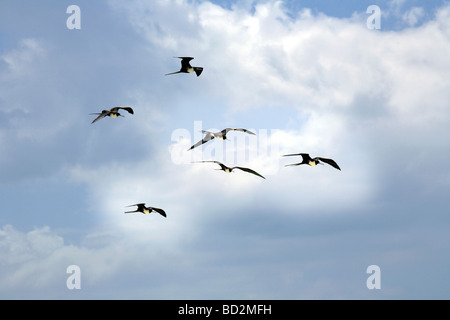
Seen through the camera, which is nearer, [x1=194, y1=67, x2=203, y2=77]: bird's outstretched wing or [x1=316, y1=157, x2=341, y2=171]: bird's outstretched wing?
[x1=316, y1=157, x2=341, y2=171]: bird's outstretched wing

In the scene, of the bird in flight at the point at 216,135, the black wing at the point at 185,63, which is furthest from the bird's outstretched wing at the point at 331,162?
the black wing at the point at 185,63

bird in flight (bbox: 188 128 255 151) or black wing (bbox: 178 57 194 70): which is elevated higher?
black wing (bbox: 178 57 194 70)

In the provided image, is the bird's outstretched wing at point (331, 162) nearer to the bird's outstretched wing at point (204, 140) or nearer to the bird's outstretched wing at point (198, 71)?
the bird's outstretched wing at point (204, 140)

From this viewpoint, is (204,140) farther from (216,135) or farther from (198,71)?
(198,71)

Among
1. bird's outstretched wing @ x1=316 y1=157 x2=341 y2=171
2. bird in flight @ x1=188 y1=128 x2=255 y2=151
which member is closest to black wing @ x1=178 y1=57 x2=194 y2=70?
bird in flight @ x1=188 y1=128 x2=255 y2=151

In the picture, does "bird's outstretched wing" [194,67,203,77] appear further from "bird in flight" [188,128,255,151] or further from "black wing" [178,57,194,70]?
"bird in flight" [188,128,255,151]

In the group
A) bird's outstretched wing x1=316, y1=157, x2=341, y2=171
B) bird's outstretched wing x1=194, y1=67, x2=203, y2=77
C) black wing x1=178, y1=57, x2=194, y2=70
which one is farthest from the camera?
bird's outstretched wing x1=194, y1=67, x2=203, y2=77

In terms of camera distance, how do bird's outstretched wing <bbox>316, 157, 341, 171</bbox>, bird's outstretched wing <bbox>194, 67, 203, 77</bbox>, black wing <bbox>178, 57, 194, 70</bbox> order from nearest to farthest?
bird's outstretched wing <bbox>316, 157, 341, 171</bbox>
black wing <bbox>178, 57, 194, 70</bbox>
bird's outstretched wing <bbox>194, 67, 203, 77</bbox>

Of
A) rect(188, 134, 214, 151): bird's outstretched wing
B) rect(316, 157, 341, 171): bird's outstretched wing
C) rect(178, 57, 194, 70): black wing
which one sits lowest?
rect(316, 157, 341, 171): bird's outstretched wing

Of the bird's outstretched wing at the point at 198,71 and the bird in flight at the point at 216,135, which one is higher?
the bird's outstretched wing at the point at 198,71
